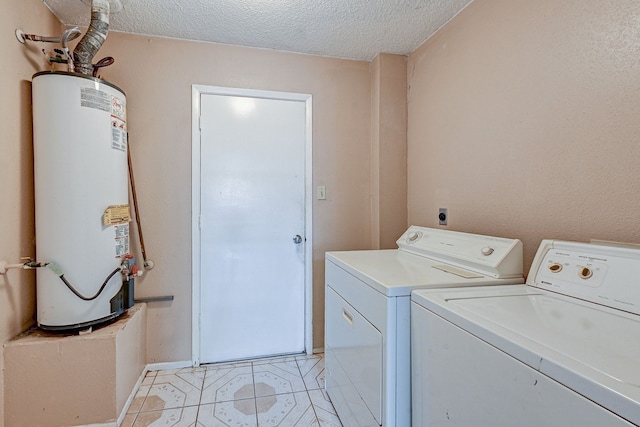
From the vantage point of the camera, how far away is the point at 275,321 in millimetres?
2338

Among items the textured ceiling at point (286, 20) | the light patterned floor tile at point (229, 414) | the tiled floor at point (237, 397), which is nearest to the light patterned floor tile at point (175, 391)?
the tiled floor at point (237, 397)

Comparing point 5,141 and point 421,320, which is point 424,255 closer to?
point 421,320

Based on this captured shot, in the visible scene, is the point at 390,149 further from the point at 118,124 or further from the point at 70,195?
Result: the point at 70,195

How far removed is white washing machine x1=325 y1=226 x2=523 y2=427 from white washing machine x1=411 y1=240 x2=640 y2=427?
62 mm

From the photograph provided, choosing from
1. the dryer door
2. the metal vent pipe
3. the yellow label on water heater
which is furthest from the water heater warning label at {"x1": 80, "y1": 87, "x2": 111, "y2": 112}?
the dryer door

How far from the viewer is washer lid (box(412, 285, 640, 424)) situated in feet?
1.76

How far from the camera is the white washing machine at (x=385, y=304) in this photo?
3.66ft

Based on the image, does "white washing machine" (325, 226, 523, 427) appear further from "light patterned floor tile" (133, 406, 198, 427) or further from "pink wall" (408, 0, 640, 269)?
"light patterned floor tile" (133, 406, 198, 427)

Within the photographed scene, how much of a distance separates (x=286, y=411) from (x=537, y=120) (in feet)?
6.42

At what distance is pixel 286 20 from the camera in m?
1.90

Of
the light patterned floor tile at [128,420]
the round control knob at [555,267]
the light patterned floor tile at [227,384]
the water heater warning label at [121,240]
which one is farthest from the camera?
the light patterned floor tile at [227,384]

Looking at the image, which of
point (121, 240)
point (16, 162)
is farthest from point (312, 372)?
point (16, 162)

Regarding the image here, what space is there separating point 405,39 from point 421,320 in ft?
6.34

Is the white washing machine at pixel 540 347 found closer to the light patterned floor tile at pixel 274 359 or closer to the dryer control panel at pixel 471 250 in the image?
the dryer control panel at pixel 471 250
